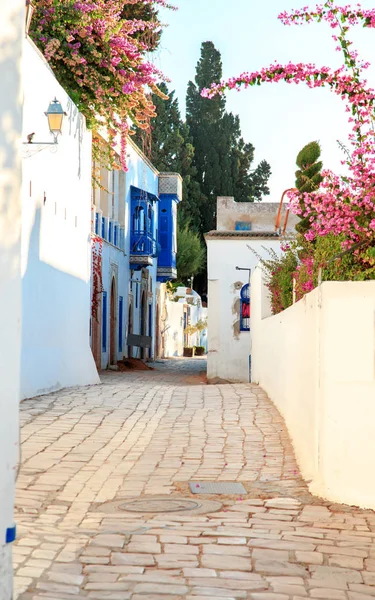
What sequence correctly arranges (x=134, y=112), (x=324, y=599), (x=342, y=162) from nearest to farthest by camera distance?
(x=324, y=599), (x=342, y=162), (x=134, y=112)

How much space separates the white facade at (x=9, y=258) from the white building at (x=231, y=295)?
72.8 feet

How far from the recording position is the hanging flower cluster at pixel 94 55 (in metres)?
18.0

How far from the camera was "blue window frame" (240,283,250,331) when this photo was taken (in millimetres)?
26969

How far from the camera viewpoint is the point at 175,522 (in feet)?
21.6

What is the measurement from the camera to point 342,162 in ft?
30.1

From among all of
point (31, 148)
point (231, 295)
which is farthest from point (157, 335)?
point (31, 148)

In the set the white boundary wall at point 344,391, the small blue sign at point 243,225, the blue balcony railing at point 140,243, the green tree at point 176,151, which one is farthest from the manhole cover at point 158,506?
the green tree at point 176,151

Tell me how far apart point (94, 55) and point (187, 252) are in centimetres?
3076

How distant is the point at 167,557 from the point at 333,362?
8.06 ft

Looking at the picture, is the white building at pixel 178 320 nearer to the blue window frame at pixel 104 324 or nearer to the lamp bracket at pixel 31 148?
the blue window frame at pixel 104 324

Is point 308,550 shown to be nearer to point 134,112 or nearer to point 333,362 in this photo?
point 333,362

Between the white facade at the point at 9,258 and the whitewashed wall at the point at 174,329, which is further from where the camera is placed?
the whitewashed wall at the point at 174,329

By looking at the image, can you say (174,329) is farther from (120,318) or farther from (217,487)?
(217,487)

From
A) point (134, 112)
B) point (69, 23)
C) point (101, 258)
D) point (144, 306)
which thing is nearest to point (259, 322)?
point (134, 112)
